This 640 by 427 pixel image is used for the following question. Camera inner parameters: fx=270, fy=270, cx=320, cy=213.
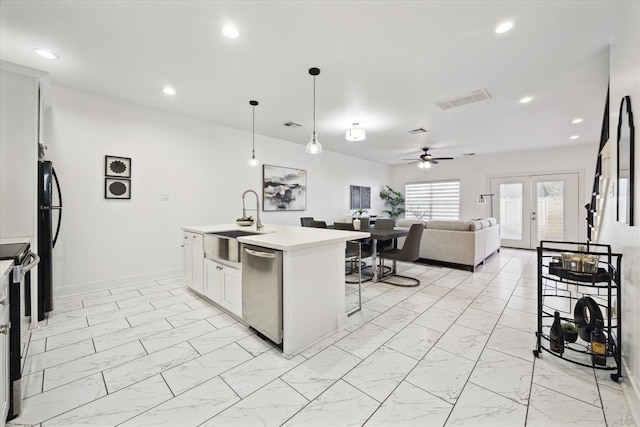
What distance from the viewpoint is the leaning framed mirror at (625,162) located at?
167 cm

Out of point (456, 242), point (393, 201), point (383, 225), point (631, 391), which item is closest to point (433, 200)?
point (393, 201)

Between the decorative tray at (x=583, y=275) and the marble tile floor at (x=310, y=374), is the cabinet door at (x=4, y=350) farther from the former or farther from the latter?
the decorative tray at (x=583, y=275)

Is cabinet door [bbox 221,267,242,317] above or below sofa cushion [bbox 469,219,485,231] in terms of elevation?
below

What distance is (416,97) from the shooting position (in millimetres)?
3676

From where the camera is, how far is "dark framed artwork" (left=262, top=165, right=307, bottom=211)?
18.5 feet

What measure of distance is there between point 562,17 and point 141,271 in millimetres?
5455

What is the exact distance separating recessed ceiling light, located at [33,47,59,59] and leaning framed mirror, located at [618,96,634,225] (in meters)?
4.80

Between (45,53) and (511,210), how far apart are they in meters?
9.32

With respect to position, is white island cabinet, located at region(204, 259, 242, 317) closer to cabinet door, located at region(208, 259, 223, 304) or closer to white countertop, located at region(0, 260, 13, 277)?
cabinet door, located at region(208, 259, 223, 304)

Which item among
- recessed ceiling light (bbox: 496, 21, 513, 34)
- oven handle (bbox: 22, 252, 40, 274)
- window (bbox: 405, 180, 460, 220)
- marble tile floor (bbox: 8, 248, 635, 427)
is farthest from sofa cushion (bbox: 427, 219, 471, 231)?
oven handle (bbox: 22, 252, 40, 274)

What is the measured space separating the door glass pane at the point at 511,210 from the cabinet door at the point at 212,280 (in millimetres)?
7674

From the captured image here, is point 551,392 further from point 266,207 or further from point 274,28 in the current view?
point 266,207

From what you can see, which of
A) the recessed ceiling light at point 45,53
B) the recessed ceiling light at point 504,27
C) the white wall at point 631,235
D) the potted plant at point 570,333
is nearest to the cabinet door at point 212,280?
the recessed ceiling light at point 45,53

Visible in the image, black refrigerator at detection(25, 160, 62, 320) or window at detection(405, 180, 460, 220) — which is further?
window at detection(405, 180, 460, 220)
